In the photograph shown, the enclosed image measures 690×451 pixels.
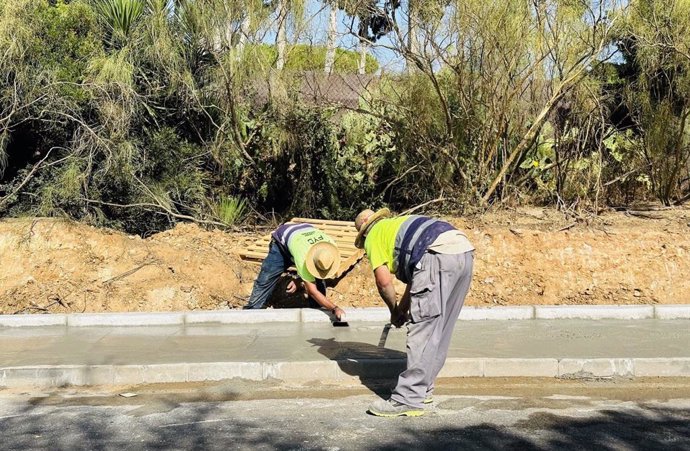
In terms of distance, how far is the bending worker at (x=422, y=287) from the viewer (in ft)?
18.2

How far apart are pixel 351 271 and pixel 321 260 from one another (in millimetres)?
1759

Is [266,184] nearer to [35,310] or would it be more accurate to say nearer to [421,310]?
[35,310]

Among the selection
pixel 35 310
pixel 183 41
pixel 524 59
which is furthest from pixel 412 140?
pixel 35 310

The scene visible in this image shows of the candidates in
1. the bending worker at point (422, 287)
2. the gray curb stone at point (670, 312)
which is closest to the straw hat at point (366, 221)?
the bending worker at point (422, 287)

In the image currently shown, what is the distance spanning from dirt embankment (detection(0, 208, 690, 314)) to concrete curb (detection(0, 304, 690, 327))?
79 centimetres

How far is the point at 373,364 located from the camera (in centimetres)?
676

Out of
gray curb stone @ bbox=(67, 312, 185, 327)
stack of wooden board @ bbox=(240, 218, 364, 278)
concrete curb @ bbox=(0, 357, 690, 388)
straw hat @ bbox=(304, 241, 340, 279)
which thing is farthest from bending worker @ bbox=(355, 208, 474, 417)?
→ stack of wooden board @ bbox=(240, 218, 364, 278)

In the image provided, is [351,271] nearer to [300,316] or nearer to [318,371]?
[300,316]

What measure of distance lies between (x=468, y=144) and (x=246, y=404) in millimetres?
6283

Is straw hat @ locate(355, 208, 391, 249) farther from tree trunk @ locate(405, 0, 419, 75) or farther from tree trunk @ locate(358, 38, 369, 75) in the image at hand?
tree trunk @ locate(358, 38, 369, 75)

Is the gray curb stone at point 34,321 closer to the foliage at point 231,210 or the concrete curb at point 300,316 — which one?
the concrete curb at point 300,316

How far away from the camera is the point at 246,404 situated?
6.00 meters

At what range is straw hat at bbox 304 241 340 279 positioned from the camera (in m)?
8.31

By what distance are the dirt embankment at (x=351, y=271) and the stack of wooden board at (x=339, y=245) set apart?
17 cm
